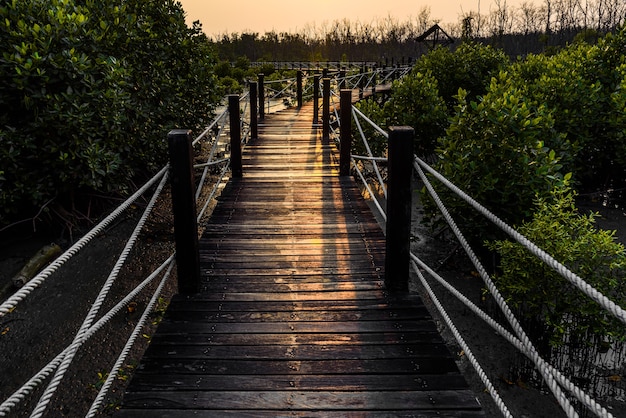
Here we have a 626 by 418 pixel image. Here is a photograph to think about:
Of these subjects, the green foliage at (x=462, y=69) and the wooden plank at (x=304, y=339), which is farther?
the green foliage at (x=462, y=69)

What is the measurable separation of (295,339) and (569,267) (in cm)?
327

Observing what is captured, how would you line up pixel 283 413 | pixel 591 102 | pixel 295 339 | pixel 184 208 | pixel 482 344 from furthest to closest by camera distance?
pixel 591 102
pixel 482 344
pixel 184 208
pixel 295 339
pixel 283 413

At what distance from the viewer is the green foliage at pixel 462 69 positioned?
43.7 feet

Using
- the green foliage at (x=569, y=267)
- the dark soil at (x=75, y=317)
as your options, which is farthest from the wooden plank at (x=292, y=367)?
the dark soil at (x=75, y=317)

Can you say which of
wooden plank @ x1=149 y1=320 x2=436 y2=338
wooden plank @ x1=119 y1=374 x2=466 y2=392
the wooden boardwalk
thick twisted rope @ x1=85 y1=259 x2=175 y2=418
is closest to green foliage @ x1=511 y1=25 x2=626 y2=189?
the wooden boardwalk

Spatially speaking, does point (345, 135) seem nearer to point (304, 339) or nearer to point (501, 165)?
point (501, 165)

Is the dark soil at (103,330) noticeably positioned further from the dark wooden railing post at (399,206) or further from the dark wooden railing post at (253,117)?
the dark wooden railing post at (253,117)

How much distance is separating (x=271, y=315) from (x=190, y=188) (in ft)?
3.63

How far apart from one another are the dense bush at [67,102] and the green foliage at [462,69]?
824 centimetres

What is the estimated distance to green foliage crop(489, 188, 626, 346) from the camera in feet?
15.6

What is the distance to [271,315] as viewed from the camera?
10.9 ft

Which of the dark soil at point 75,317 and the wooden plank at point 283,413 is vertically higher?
the wooden plank at point 283,413

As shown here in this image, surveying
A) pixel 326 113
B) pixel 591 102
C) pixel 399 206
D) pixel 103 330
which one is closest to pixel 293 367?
pixel 399 206

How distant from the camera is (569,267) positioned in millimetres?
4840
